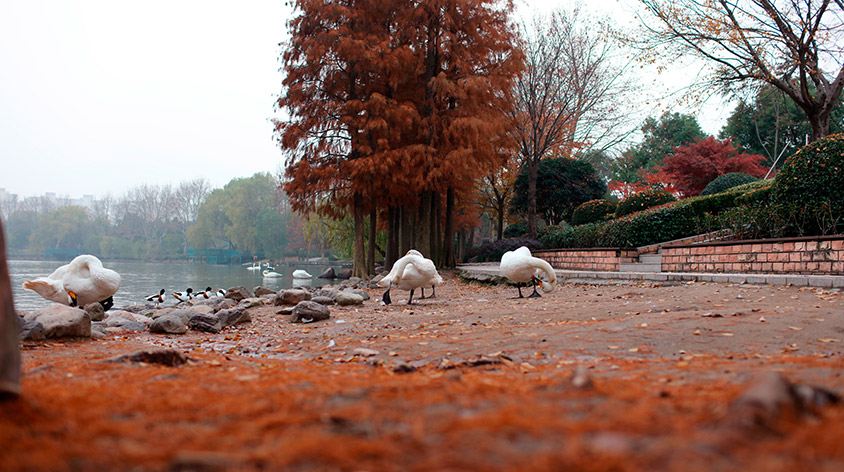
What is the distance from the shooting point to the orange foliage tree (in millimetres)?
17641

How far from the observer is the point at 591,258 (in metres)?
14.8

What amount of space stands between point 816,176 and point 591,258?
19.7 feet

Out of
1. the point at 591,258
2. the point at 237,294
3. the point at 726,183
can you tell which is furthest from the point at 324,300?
the point at 726,183

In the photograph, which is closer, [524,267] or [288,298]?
[524,267]

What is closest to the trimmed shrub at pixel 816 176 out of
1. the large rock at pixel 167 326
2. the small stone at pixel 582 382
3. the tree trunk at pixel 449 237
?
the small stone at pixel 582 382

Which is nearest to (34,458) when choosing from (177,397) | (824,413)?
(177,397)

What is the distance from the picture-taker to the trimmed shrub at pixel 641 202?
60.6 feet

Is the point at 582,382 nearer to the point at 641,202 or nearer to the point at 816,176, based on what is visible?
the point at 816,176

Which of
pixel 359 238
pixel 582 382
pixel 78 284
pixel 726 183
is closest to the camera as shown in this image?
pixel 582 382

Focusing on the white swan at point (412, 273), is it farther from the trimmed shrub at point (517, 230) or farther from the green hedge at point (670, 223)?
the trimmed shrub at point (517, 230)

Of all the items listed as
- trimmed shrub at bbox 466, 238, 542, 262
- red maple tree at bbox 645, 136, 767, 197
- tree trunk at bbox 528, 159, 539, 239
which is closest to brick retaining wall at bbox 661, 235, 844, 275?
trimmed shrub at bbox 466, 238, 542, 262

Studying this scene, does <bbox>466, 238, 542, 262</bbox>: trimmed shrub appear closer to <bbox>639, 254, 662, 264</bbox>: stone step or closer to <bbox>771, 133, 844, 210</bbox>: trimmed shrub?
<bbox>639, 254, 662, 264</bbox>: stone step

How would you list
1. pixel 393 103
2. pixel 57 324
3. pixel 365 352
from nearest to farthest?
pixel 365 352 → pixel 57 324 → pixel 393 103

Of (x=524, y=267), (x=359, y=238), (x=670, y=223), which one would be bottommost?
(x=524, y=267)
